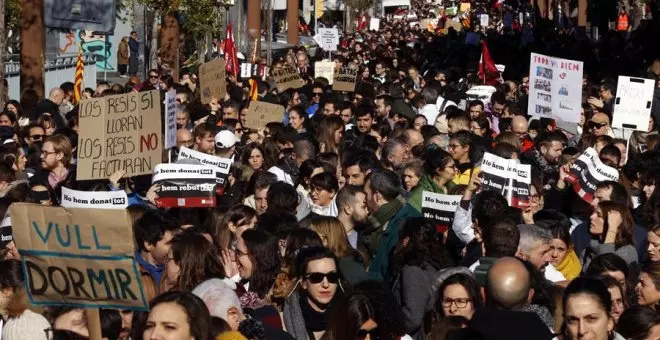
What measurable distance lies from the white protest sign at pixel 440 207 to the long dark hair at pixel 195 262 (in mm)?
2688

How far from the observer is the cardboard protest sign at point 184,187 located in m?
11.9

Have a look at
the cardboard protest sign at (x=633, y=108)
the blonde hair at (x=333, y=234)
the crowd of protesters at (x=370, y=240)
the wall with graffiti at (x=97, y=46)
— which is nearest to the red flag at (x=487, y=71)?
the crowd of protesters at (x=370, y=240)

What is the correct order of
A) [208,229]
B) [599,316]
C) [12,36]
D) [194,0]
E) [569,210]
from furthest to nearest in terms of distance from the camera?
[12,36]
[194,0]
[569,210]
[208,229]
[599,316]

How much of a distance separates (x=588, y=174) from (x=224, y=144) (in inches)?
137

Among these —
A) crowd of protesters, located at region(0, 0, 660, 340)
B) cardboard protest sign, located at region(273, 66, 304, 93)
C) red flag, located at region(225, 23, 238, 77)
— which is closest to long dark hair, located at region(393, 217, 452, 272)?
crowd of protesters, located at region(0, 0, 660, 340)

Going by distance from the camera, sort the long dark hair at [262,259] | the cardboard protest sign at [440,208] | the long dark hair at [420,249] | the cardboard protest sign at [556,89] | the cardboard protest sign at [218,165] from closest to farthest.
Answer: the long dark hair at [262,259], the long dark hair at [420,249], the cardboard protest sign at [440,208], the cardboard protest sign at [218,165], the cardboard protest sign at [556,89]

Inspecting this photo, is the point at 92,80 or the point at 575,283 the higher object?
the point at 575,283

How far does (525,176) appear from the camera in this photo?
11289 millimetres

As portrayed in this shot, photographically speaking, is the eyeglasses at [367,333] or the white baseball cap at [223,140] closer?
the eyeglasses at [367,333]

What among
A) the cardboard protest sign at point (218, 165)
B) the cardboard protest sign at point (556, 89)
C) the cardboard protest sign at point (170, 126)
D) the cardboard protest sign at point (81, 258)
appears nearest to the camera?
the cardboard protest sign at point (81, 258)

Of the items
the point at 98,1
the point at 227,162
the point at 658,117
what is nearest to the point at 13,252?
the point at 227,162

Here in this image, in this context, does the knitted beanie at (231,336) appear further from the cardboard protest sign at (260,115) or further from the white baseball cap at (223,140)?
the cardboard protest sign at (260,115)

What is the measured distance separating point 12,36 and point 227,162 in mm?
35452

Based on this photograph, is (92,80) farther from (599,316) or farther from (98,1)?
(599,316)
